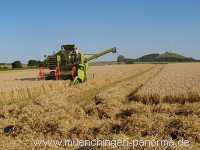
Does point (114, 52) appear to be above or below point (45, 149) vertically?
above

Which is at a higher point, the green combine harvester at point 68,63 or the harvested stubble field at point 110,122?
the green combine harvester at point 68,63

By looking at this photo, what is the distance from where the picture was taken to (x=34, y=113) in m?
12.5

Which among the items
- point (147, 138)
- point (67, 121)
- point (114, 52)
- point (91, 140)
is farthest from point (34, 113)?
point (114, 52)

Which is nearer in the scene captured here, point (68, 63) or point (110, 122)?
point (110, 122)

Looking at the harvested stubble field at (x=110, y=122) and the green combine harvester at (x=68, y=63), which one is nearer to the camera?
the harvested stubble field at (x=110, y=122)

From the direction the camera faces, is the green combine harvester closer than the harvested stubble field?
No

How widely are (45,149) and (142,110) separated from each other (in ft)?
14.9

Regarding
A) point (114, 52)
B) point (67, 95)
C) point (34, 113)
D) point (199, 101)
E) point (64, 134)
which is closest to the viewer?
point (64, 134)

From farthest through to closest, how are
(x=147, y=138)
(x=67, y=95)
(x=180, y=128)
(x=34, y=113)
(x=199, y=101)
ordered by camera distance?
(x=67, y=95)
(x=199, y=101)
(x=34, y=113)
(x=180, y=128)
(x=147, y=138)

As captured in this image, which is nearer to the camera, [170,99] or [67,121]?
[67,121]

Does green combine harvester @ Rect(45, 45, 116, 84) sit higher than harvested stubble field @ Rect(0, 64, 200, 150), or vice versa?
green combine harvester @ Rect(45, 45, 116, 84)

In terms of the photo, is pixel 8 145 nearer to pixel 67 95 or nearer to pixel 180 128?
pixel 180 128

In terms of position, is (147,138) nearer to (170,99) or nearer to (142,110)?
(142,110)

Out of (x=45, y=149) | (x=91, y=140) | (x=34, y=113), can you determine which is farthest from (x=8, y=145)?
(x=34, y=113)
